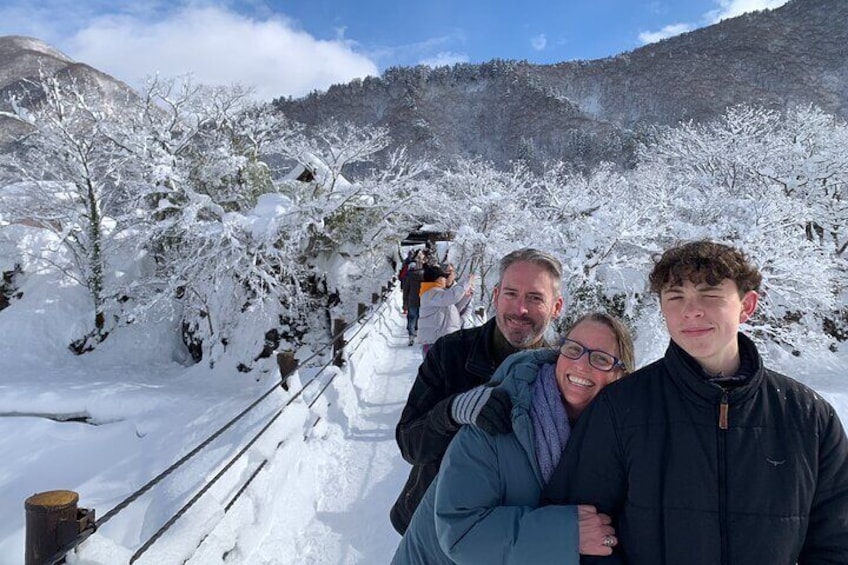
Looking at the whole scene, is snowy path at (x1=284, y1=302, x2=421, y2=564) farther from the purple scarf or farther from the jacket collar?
the jacket collar

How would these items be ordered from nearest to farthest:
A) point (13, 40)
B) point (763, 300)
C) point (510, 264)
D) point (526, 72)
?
1. point (510, 264)
2. point (763, 300)
3. point (13, 40)
4. point (526, 72)

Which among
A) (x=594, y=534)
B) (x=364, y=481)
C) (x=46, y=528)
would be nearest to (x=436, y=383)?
(x=594, y=534)

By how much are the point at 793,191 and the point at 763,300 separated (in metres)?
8.02

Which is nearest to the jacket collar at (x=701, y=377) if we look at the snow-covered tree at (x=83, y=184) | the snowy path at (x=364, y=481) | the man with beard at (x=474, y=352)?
the man with beard at (x=474, y=352)

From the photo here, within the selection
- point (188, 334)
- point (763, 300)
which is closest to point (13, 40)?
point (188, 334)

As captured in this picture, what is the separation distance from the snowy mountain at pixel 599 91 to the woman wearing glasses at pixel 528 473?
258ft

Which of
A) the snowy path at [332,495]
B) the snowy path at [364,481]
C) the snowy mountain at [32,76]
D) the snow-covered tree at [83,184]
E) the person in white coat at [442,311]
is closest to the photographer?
the snowy path at [332,495]

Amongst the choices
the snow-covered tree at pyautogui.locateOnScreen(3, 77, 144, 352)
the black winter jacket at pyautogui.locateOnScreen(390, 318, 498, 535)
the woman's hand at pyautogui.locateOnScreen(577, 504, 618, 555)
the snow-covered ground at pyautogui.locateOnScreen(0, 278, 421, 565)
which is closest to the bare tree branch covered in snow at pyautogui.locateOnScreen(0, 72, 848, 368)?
the snow-covered tree at pyautogui.locateOnScreen(3, 77, 144, 352)

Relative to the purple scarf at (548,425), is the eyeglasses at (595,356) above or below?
above

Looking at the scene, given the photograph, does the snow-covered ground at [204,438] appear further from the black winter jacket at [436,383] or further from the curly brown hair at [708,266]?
the curly brown hair at [708,266]

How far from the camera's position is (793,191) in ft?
68.3

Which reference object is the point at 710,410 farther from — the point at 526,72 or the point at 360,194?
A: the point at 526,72

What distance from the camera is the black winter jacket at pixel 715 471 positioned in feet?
4.31

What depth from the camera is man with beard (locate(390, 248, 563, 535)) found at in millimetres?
2039
